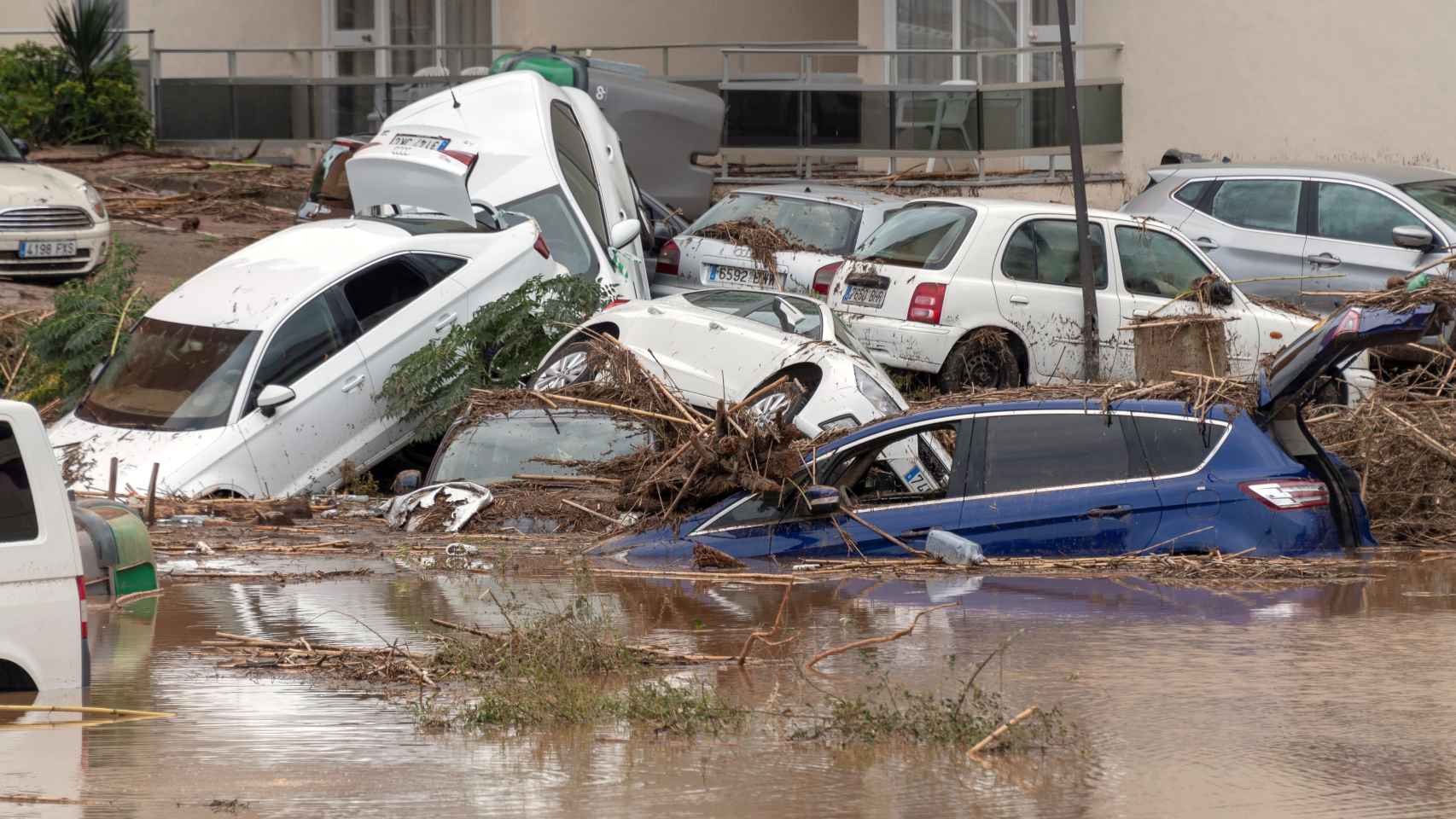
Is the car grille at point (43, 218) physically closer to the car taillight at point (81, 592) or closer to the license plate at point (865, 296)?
the license plate at point (865, 296)

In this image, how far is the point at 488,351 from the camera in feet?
46.7

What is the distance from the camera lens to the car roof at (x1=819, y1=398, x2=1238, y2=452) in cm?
1012

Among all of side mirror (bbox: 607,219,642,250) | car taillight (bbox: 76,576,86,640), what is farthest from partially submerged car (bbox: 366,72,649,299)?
car taillight (bbox: 76,576,86,640)

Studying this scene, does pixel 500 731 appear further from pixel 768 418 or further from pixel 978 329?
pixel 978 329

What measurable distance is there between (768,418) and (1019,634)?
3.60 m

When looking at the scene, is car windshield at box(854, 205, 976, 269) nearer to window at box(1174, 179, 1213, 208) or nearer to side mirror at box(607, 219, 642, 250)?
side mirror at box(607, 219, 642, 250)

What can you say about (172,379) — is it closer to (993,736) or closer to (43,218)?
(43,218)

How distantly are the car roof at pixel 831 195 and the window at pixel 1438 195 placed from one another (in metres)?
4.26

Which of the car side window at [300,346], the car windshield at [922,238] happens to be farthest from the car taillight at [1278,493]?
the car side window at [300,346]

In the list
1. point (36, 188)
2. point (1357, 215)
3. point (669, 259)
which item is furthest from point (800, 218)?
point (36, 188)

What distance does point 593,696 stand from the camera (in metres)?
7.17

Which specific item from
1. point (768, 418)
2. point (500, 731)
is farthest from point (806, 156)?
point (500, 731)

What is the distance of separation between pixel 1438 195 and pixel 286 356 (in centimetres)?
954

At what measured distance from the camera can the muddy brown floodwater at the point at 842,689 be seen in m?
5.96
